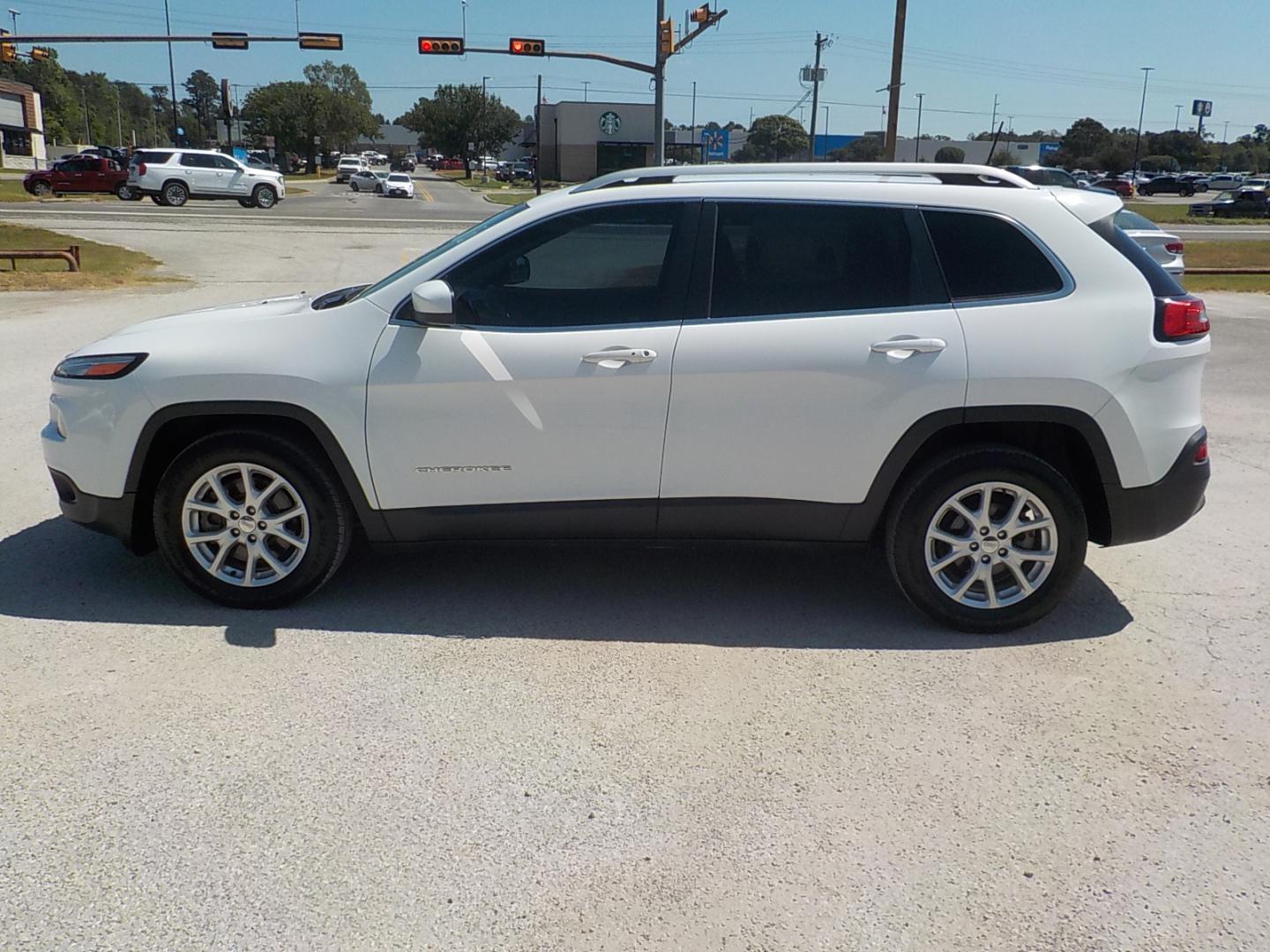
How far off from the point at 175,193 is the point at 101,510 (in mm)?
40089

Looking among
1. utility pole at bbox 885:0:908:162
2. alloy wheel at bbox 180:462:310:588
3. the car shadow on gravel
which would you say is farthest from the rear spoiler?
utility pole at bbox 885:0:908:162

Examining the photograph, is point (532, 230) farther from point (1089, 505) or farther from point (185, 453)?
point (1089, 505)

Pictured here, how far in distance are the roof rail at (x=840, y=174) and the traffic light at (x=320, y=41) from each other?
34868 mm

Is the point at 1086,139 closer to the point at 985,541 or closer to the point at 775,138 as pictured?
the point at 775,138

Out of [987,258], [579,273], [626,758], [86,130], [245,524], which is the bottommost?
[626,758]

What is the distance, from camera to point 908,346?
14.5 ft

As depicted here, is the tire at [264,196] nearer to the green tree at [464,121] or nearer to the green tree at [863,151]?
the green tree at [863,151]

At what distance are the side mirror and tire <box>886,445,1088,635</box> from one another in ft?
6.55

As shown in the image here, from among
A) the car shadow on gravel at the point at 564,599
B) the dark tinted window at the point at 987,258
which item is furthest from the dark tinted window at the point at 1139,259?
the car shadow on gravel at the point at 564,599

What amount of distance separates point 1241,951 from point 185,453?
4.09 meters

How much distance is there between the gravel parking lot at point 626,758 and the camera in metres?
2.93

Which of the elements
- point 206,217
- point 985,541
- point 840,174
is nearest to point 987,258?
point 840,174

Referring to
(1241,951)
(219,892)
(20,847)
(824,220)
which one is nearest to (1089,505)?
(824,220)

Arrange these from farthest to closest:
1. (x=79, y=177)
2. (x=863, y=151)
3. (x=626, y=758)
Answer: (x=863, y=151), (x=79, y=177), (x=626, y=758)
